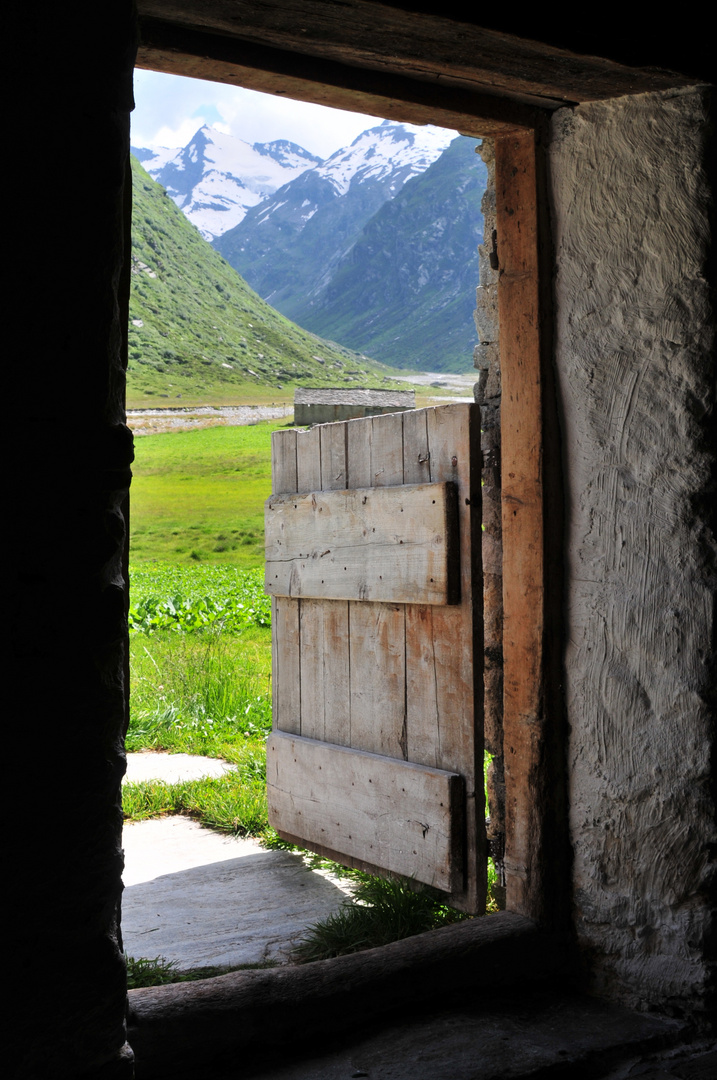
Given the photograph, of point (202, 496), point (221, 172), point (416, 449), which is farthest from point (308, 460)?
point (221, 172)

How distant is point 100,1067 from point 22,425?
1.00 m

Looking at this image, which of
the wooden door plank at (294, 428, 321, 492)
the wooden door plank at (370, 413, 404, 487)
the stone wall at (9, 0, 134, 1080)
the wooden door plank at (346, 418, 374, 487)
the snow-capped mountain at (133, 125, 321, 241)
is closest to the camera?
the stone wall at (9, 0, 134, 1080)

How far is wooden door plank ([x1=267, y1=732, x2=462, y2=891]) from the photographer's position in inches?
105

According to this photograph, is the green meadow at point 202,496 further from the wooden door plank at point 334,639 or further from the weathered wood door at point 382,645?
the wooden door plank at point 334,639

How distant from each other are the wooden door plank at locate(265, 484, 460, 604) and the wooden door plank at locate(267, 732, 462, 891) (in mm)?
555

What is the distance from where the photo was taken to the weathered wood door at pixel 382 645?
2.65 metres

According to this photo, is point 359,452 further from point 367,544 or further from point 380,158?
point 380,158

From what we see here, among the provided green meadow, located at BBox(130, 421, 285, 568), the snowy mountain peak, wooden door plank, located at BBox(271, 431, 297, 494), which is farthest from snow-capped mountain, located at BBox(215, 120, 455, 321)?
wooden door plank, located at BBox(271, 431, 297, 494)

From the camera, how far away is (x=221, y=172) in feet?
420

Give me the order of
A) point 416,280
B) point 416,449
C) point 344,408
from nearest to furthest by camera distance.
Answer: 1. point 416,449
2. point 344,408
3. point 416,280

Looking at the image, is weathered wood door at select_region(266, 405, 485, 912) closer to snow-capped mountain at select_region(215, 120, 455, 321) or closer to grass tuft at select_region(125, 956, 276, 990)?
grass tuft at select_region(125, 956, 276, 990)

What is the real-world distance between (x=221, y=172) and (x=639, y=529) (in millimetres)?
138293

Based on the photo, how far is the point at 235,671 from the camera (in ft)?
19.5

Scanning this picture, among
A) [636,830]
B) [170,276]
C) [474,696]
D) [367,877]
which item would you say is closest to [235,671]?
[367,877]
